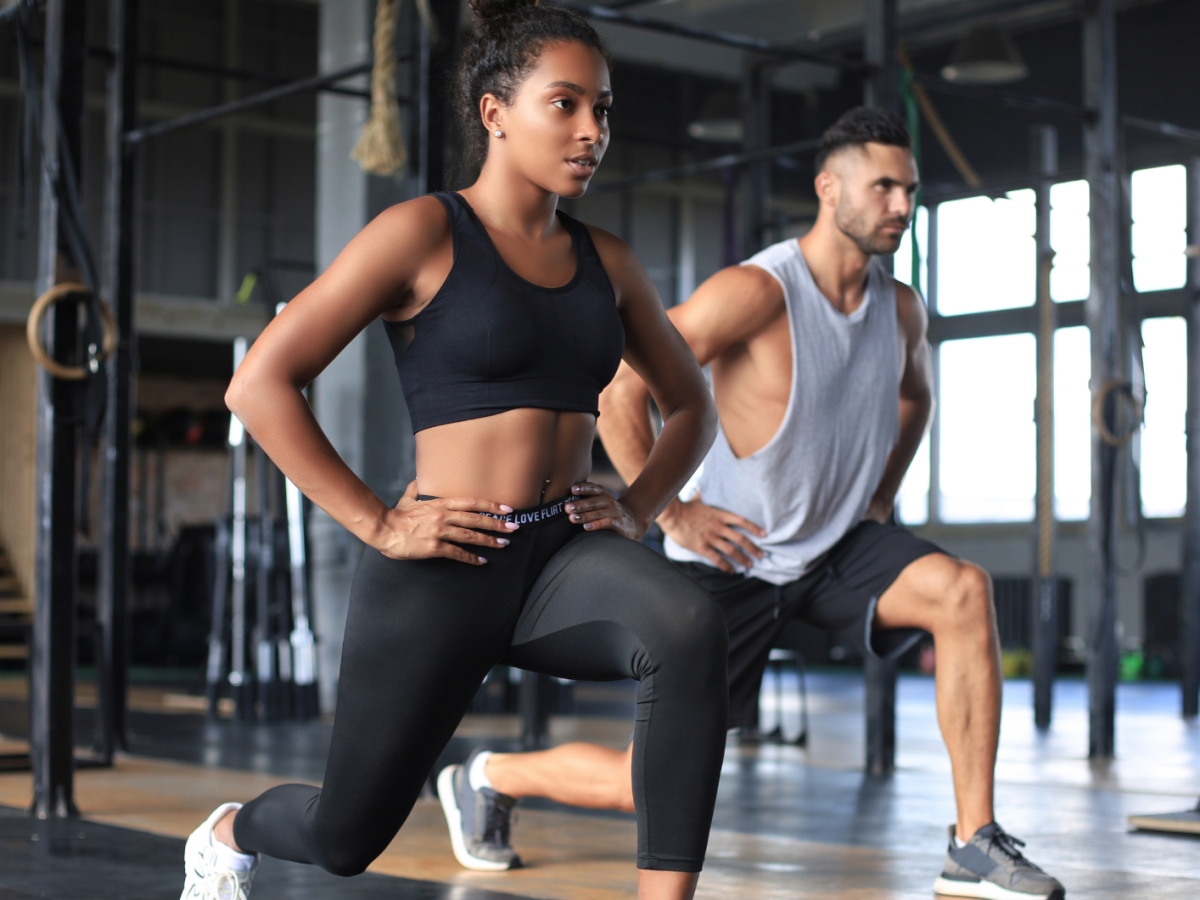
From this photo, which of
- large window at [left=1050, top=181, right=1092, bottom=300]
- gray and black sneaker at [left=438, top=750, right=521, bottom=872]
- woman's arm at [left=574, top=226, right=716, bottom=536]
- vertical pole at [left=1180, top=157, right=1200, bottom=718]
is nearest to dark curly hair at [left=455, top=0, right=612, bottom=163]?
woman's arm at [left=574, top=226, right=716, bottom=536]

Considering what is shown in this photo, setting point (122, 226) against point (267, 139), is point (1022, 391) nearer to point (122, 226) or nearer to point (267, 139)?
point (267, 139)

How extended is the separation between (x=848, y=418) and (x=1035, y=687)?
4427mm

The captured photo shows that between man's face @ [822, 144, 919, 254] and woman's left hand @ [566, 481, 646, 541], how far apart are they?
1149 mm

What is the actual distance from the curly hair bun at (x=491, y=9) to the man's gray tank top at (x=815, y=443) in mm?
1061

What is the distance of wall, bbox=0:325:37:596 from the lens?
12688 mm

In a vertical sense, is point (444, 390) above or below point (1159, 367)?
below

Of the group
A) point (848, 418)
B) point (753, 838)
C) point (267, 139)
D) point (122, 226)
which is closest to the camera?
point (848, 418)

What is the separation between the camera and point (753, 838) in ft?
10.6

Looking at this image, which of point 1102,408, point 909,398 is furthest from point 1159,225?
point 909,398

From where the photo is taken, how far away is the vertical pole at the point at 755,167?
653 centimetres

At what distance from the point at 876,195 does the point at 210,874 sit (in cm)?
167

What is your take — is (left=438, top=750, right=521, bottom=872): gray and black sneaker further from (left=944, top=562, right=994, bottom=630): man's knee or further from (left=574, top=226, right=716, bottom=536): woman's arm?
(left=574, top=226, right=716, bottom=536): woman's arm

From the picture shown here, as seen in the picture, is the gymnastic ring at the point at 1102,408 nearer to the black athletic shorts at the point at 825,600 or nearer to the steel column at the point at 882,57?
the steel column at the point at 882,57

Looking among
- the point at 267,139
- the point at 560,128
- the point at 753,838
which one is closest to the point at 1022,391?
the point at 267,139
